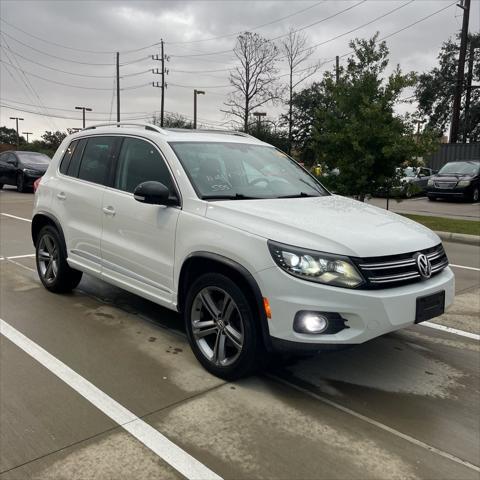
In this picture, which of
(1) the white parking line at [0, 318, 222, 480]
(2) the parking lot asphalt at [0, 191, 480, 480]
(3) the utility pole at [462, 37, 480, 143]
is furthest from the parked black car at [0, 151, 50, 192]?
(3) the utility pole at [462, 37, 480, 143]

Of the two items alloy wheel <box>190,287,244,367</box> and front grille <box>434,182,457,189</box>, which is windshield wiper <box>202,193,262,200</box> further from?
front grille <box>434,182,457,189</box>

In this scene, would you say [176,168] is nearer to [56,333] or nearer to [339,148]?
[56,333]

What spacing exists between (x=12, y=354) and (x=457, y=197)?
1907 centimetres

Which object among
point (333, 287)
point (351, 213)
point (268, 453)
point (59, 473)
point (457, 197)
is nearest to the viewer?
point (59, 473)

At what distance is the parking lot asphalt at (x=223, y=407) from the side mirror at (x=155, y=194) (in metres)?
1.22

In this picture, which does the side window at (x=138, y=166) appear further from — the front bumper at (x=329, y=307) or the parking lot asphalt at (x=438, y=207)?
the parking lot asphalt at (x=438, y=207)

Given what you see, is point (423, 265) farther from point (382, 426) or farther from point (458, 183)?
point (458, 183)

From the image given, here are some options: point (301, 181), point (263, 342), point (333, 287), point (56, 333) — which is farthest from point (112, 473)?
point (301, 181)

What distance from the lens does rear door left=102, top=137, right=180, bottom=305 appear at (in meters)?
3.97

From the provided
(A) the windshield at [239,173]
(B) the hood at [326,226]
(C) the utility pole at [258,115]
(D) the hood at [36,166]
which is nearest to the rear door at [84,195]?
(A) the windshield at [239,173]

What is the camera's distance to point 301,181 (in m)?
4.73

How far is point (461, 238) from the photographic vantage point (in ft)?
36.1

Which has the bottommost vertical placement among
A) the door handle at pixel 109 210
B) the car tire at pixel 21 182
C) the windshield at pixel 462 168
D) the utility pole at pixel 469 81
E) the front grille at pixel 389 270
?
the car tire at pixel 21 182

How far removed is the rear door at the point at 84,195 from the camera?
4.79 meters
